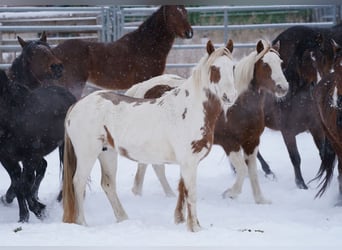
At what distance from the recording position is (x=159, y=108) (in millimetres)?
4660

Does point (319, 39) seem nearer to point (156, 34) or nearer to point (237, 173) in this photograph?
point (237, 173)

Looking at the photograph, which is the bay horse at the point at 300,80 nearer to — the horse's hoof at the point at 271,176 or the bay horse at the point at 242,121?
the horse's hoof at the point at 271,176

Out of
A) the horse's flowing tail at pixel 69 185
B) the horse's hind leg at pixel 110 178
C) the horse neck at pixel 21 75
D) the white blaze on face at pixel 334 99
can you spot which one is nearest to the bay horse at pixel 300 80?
the white blaze on face at pixel 334 99

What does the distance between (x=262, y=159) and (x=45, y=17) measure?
2.34m

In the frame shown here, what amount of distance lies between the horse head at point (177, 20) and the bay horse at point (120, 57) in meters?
0.02

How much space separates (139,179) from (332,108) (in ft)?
5.85

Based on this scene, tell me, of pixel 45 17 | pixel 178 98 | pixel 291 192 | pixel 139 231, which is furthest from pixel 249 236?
→ pixel 45 17

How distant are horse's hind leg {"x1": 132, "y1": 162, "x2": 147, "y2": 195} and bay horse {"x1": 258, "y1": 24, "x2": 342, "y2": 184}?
1.10m

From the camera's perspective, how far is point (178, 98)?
4637 millimetres

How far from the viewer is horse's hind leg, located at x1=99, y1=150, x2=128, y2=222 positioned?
498 centimetres

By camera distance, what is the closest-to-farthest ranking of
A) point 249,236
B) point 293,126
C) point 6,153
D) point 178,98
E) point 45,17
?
point 249,236
point 178,98
point 6,153
point 45,17
point 293,126

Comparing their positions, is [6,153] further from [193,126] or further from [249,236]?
[249,236]

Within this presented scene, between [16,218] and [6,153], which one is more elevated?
[6,153]

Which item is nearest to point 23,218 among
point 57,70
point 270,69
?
point 57,70
